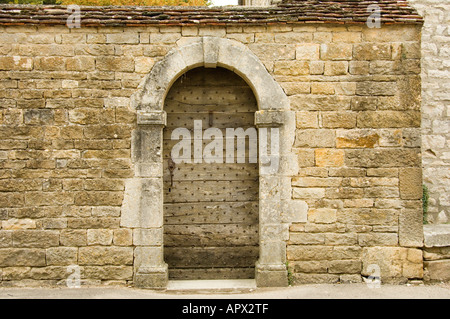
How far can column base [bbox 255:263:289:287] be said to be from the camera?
513 cm

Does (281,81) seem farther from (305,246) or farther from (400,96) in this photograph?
(305,246)

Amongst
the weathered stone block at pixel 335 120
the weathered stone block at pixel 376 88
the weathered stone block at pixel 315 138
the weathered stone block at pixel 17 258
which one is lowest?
the weathered stone block at pixel 17 258

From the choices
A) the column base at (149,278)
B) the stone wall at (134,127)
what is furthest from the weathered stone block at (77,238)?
the column base at (149,278)

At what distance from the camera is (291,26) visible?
5.28m

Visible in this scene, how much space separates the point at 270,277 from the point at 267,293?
0.28 meters

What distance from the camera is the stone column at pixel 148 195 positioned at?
5.14m

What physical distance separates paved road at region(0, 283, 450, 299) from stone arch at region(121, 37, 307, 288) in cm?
24

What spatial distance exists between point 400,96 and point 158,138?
10.2 feet

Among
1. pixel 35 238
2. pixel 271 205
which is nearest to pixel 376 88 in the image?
pixel 271 205

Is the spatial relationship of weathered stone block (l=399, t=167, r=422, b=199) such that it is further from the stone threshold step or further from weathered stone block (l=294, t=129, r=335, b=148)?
the stone threshold step

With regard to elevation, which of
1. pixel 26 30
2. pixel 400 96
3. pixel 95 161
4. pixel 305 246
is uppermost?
pixel 26 30

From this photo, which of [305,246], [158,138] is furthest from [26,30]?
[305,246]

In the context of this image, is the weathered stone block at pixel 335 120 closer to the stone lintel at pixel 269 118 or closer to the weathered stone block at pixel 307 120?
the weathered stone block at pixel 307 120

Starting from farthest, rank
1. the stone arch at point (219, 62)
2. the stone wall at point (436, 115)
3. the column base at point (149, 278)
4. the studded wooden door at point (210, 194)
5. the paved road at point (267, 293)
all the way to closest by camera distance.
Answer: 1. the stone wall at point (436, 115)
2. the studded wooden door at point (210, 194)
3. the stone arch at point (219, 62)
4. the column base at point (149, 278)
5. the paved road at point (267, 293)
